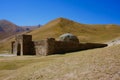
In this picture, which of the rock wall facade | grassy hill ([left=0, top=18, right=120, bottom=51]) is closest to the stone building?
the rock wall facade

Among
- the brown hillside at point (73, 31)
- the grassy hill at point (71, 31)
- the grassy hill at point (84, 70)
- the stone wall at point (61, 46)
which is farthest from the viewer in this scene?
the brown hillside at point (73, 31)

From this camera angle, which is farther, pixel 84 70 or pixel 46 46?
pixel 46 46

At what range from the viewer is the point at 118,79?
1369cm

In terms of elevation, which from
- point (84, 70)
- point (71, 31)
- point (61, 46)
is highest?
point (71, 31)

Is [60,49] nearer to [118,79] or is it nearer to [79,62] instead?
[79,62]

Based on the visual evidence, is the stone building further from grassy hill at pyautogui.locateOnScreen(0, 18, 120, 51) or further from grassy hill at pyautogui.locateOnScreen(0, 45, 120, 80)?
grassy hill at pyautogui.locateOnScreen(0, 18, 120, 51)

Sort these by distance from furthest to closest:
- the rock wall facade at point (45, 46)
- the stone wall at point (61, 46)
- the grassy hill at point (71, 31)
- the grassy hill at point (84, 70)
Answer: the grassy hill at point (71, 31) → the rock wall facade at point (45, 46) → the stone wall at point (61, 46) → the grassy hill at point (84, 70)

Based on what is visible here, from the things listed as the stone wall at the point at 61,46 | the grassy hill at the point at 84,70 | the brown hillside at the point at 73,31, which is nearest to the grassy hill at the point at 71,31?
the brown hillside at the point at 73,31

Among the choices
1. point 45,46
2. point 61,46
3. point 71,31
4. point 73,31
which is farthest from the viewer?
point 73,31

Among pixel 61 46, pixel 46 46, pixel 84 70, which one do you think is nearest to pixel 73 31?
pixel 61 46

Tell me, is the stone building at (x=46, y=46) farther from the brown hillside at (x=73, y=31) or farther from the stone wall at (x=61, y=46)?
the brown hillside at (x=73, y=31)

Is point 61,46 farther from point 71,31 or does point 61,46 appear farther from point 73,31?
point 73,31

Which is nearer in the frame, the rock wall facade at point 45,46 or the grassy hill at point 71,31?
the rock wall facade at point 45,46

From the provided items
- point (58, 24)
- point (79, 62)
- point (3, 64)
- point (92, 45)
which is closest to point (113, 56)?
point (79, 62)
